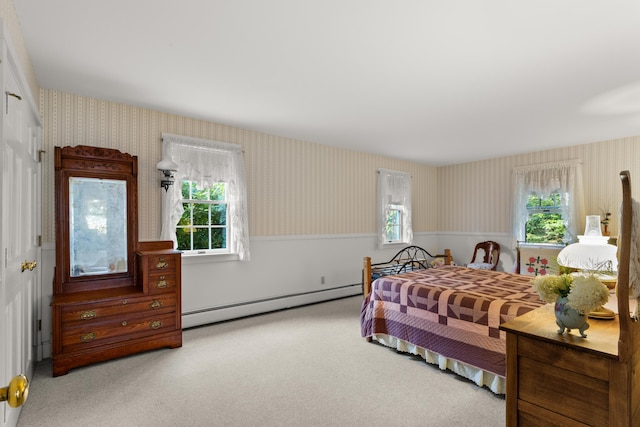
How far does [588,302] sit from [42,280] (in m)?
4.24

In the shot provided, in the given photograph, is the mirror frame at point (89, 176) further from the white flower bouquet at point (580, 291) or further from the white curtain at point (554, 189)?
the white curtain at point (554, 189)

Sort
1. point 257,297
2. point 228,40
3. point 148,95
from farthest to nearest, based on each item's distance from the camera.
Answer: point 257,297, point 148,95, point 228,40

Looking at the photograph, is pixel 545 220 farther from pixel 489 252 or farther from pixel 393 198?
pixel 393 198

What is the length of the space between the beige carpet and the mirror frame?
787 mm

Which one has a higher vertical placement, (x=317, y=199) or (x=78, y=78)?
(x=78, y=78)

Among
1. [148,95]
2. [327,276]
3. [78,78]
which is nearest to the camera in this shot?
[78,78]

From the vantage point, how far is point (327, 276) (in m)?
5.45

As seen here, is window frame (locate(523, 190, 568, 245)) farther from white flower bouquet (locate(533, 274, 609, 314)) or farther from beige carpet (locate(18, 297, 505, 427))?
white flower bouquet (locate(533, 274, 609, 314))

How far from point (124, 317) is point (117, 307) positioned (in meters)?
0.12

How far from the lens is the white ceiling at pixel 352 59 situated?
6.70 ft

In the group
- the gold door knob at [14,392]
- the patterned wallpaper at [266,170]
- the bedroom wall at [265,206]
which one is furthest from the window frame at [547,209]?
the gold door knob at [14,392]

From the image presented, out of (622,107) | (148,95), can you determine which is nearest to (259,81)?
(148,95)

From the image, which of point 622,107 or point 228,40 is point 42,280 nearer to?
point 228,40

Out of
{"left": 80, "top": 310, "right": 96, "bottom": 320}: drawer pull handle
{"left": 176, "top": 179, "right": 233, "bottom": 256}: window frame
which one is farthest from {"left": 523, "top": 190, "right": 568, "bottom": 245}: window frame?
{"left": 80, "top": 310, "right": 96, "bottom": 320}: drawer pull handle
